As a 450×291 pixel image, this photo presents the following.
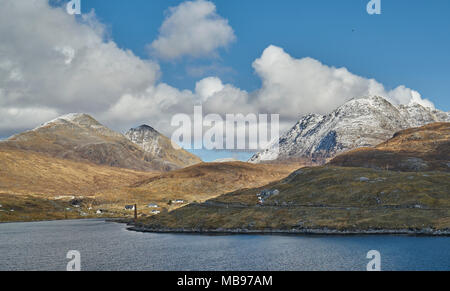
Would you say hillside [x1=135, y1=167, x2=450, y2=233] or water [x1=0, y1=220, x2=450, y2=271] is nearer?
water [x1=0, y1=220, x2=450, y2=271]

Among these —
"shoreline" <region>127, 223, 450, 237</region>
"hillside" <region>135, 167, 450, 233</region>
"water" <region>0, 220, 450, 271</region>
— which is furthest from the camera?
"hillside" <region>135, 167, 450, 233</region>

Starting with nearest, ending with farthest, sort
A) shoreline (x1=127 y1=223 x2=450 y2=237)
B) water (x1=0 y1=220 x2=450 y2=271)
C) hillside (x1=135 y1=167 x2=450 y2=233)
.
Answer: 1. water (x1=0 y1=220 x2=450 y2=271)
2. shoreline (x1=127 y1=223 x2=450 y2=237)
3. hillside (x1=135 y1=167 x2=450 y2=233)

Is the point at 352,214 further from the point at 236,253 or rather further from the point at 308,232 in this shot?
the point at 236,253

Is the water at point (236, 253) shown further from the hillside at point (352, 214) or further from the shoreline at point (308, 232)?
the hillside at point (352, 214)

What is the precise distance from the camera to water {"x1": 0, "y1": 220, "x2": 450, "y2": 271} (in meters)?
94.5

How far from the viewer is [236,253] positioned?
113 metres

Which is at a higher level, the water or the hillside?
the hillside

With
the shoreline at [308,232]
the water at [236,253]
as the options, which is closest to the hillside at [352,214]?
the shoreline at [308,232]

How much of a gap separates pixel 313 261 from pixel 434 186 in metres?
120

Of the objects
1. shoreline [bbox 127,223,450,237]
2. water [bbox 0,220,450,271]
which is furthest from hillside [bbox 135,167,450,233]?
water [bbox 0,220,450,271]

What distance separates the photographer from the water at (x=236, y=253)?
3720 inches

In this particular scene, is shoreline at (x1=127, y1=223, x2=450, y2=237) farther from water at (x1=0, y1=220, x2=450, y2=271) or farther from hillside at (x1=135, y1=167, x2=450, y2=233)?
water at (x1=0, y1=220, x2=450, y2=271)
